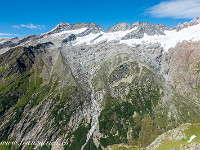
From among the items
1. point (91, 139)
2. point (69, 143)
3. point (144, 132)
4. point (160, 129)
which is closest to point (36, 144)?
point (69, 143)

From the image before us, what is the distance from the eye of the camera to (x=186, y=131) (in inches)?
2373

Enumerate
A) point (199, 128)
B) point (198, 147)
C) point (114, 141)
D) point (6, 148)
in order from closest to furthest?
point (198, 147), point (199, 128), point (6, 148), point (114, 141)

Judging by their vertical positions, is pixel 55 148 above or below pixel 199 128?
below

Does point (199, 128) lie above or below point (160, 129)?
above

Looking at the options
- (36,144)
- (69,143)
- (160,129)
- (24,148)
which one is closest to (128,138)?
(160,129)

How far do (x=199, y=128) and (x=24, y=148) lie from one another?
213m

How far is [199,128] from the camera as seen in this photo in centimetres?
5719

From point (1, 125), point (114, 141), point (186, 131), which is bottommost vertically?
point (114, 141)

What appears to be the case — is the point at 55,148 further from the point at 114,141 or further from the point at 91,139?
the point at 114,141

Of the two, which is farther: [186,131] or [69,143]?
[69,143]

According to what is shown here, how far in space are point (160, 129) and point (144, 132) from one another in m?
24.0

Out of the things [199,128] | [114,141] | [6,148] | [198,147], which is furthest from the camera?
[114,141]

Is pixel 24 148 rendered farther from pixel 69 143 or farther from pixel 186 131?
pixel 186 131

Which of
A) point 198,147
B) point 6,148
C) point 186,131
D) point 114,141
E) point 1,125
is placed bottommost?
point 114,141
